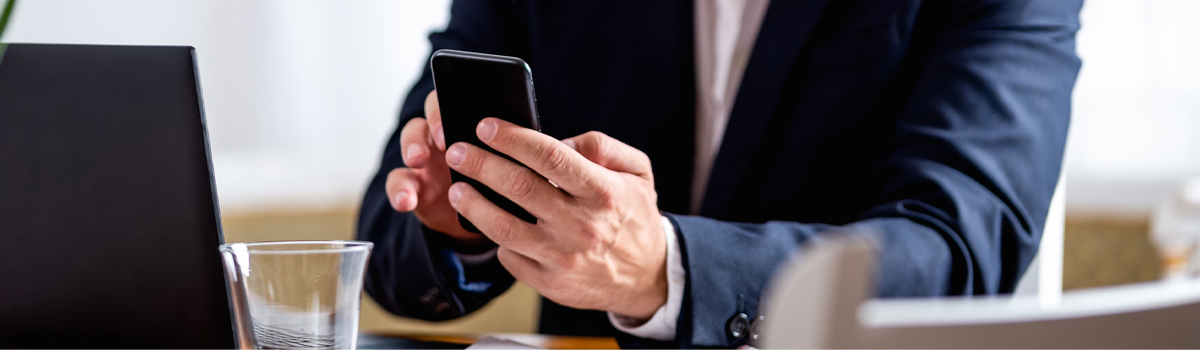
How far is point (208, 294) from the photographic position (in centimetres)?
48

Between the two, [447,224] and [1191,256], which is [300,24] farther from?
[1191,256]

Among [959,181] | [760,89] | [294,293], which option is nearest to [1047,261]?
[959,181]

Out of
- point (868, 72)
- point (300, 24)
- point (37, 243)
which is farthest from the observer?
point (300, 24)

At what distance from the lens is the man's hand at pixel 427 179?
644 mm

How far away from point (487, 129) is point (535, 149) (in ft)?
0.10

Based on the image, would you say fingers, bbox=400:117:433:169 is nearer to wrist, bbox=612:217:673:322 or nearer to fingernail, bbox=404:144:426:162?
fingernail, bbox=404:144:426:162

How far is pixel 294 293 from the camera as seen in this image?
399 millimetres

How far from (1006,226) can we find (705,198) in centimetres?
28

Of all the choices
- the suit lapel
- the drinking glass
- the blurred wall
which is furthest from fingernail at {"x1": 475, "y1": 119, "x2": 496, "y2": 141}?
the blurred wall

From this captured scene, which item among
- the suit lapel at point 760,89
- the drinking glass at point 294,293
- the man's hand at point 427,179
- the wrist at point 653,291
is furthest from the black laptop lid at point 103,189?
the suit lapel at point 760,89

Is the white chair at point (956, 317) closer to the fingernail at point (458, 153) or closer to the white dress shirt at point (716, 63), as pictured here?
the fingernail at point (458, 153)

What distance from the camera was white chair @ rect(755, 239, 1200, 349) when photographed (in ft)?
0.61

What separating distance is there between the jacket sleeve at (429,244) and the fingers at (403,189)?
6 cm

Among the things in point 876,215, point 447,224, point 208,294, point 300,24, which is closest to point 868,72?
point 876,215
